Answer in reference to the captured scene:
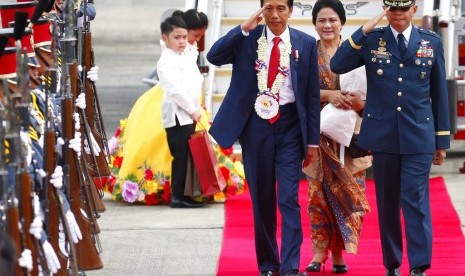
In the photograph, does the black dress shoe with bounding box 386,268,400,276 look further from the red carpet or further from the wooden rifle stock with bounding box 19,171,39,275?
the wooden rifle stock with bounding box 19,171,39,275

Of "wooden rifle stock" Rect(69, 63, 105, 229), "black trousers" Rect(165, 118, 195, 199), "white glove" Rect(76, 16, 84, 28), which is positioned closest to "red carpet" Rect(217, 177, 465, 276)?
"black trousers" Rect(165, 118, 195, 199)

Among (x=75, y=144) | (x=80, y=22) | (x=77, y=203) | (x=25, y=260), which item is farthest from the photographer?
(x=80, y=22)

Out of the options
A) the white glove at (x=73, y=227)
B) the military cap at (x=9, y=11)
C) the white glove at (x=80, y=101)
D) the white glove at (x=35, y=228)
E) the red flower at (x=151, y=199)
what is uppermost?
the military cap at (x=9, y=11)

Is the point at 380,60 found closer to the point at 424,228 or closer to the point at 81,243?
the point at 424,228

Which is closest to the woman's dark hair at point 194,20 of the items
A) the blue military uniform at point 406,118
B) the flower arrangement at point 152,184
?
the flower arrangement at point 152,184

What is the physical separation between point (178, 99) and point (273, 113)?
295 cm

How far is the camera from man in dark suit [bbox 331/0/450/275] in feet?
26.8

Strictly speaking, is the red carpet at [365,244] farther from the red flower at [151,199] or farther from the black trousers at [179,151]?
the red flower at [151,199]

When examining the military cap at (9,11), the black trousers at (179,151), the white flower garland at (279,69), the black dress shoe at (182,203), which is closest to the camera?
the military cap at (9,11)

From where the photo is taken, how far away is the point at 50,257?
6.53 meters

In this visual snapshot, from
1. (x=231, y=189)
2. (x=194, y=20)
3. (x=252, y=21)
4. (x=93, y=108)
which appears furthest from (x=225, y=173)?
(x=252, y=21)

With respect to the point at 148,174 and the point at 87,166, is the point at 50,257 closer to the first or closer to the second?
the point at 87,166

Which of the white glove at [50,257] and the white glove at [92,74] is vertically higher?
the white glove at [92,74]

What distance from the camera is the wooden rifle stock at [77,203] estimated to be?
7594mm
